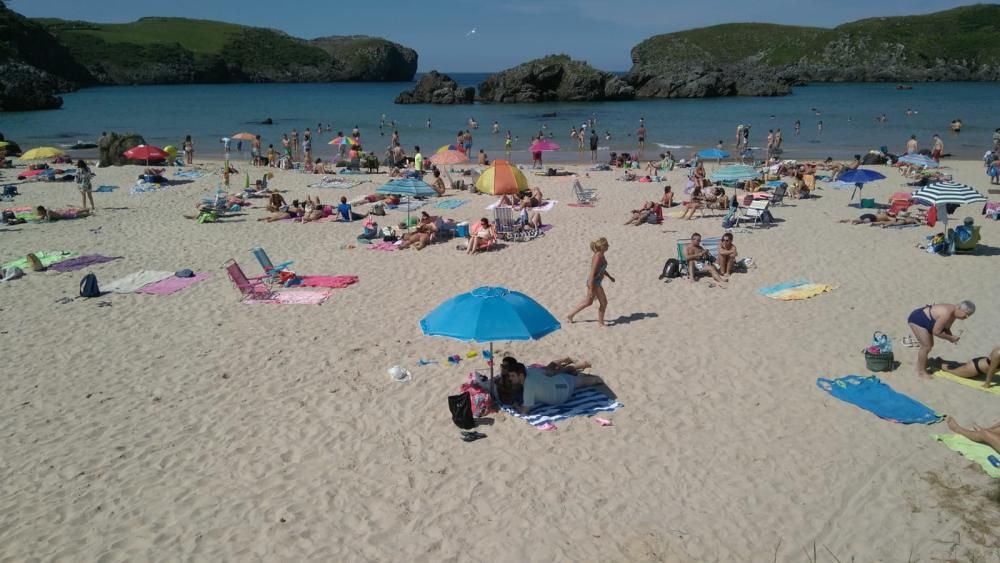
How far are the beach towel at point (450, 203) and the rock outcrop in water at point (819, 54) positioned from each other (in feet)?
203

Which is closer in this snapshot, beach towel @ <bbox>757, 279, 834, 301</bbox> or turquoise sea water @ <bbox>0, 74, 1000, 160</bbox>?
beach towel @ <bbox>757, 279, 834, 301</bbox>

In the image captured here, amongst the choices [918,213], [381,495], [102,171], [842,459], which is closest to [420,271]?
[381,495]

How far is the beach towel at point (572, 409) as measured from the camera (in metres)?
6.97

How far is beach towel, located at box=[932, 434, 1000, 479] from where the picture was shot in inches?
229

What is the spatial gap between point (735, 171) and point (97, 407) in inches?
542

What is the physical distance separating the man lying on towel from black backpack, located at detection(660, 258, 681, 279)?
4998mm

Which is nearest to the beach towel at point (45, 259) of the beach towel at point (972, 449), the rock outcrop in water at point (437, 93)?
the beach towel at point (972, 449)

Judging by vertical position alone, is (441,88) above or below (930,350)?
above

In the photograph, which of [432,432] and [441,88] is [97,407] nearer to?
[432,432]

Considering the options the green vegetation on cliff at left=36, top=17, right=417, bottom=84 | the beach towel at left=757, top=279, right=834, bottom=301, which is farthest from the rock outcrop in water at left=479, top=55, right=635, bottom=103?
the green vegetation on cliff at left=36, top=17, right=417, bottom=84

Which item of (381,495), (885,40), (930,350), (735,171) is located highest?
(885,40)

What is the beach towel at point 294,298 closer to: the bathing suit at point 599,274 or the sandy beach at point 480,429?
the sandy beach at point 480,429

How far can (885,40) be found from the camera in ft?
381

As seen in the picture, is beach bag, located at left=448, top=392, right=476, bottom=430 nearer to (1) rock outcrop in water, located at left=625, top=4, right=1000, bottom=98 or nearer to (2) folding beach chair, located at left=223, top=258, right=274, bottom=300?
(2) folding beach chair, located at left=223, top=258, right=274, bottom=300
